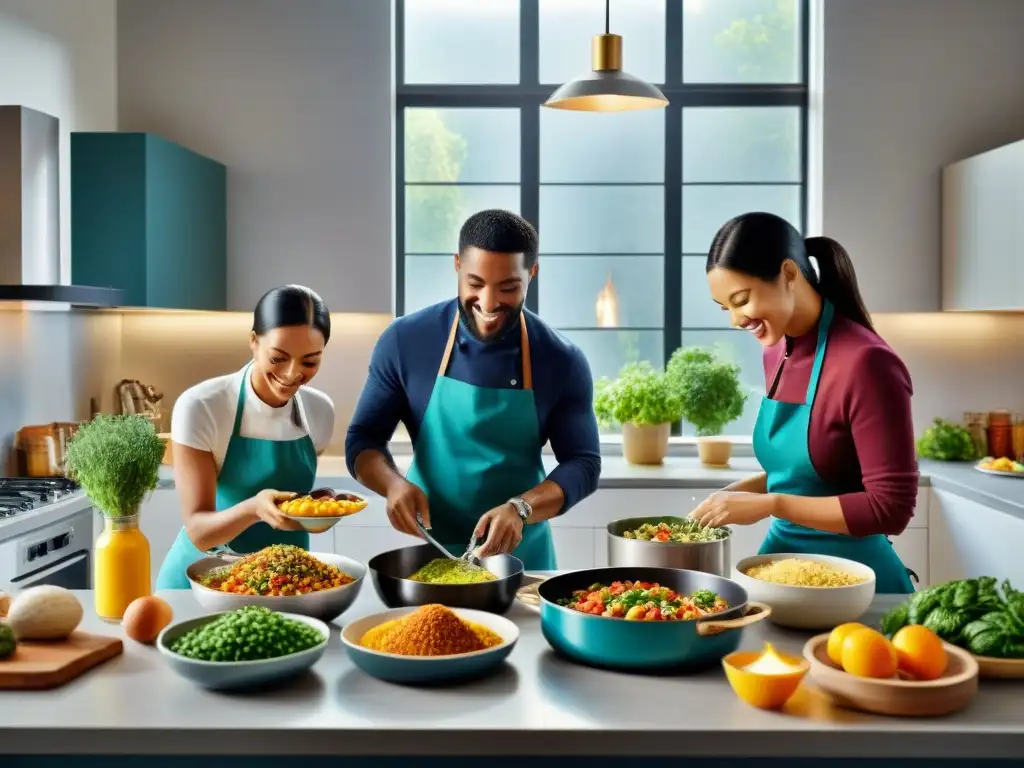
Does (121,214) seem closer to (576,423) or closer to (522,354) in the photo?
(522,354)

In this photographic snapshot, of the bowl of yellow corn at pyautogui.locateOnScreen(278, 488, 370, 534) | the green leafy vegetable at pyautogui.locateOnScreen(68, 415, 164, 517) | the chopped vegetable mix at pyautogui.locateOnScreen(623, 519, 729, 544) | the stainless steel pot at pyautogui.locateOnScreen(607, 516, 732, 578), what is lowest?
the stainless steel pot at pyautogui.locateOnScreen(607, 516, 732, 578)

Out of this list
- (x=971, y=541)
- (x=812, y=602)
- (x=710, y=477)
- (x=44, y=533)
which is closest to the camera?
(x=812, y=602)

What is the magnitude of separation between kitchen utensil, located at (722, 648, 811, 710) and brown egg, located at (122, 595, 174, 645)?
1.10 metres

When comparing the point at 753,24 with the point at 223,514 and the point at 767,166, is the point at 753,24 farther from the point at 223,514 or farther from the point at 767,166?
the point at 223,514

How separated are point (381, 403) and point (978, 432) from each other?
10.9 ft

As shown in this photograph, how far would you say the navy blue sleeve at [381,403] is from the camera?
2.79 meters

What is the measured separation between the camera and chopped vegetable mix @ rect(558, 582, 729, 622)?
1.80 meters

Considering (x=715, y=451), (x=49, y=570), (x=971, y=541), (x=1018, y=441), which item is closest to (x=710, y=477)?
(x=715, y=451)

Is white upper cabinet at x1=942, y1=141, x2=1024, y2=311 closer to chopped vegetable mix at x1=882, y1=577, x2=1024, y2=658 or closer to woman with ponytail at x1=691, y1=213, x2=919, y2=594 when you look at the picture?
woman with ponytail at x1=691, y1=213, x2=919, y2=594

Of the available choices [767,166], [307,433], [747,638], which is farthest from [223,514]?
[767,166]

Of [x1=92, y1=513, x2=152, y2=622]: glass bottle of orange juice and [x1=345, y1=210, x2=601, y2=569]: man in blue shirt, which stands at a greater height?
[x1=345, y1=210, x2=601, y2=569]: man in blue shirt

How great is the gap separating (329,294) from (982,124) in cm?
330

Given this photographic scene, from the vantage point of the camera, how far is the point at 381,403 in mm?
2826

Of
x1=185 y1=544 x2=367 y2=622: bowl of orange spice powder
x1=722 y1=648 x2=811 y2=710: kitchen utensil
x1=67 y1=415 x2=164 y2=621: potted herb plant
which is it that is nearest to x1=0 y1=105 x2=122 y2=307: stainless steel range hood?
x1=67 y1=415 x2=164 y2=621: potted herb plant
